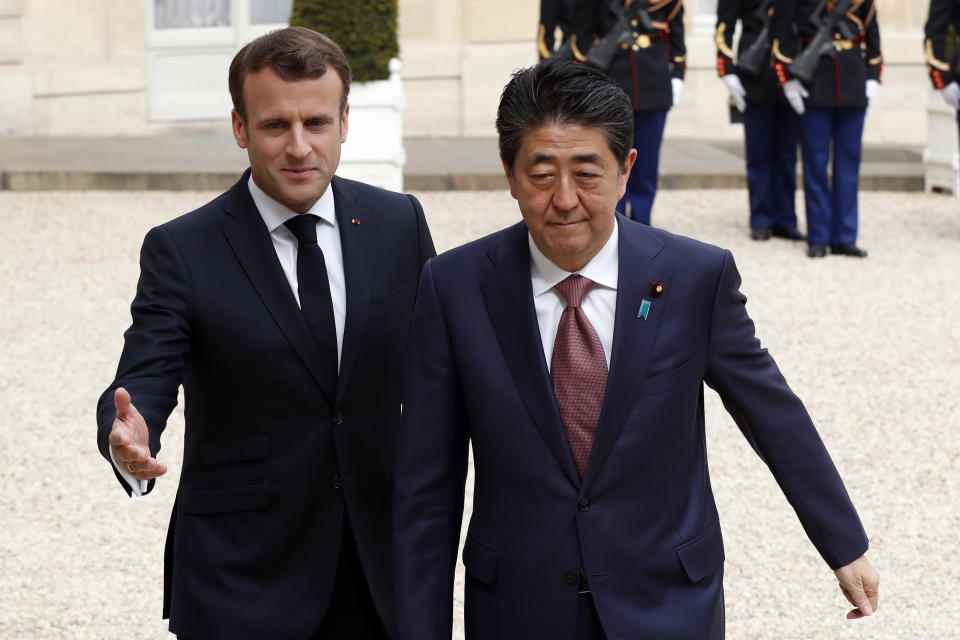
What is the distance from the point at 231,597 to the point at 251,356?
0.44 m

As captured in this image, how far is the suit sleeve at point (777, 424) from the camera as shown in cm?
268

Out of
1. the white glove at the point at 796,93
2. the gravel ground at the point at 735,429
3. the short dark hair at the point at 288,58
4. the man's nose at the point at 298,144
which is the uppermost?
the short dark hair at the point at 288,58

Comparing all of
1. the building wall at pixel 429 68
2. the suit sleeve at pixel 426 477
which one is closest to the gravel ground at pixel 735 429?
the suit sleeve at pixel 426 477

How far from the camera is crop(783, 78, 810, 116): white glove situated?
10.2 metres

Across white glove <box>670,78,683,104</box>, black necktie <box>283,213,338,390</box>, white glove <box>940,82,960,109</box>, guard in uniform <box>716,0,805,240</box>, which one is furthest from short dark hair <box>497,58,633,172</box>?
white glove <box>940,82,960,109</box>

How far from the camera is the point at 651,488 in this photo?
2650mm

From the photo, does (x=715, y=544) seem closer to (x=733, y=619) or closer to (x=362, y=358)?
(x=362, y=358)

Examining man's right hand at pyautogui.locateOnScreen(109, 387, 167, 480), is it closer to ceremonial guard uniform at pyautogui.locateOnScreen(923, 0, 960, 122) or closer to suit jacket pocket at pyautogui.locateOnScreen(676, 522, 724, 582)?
suit jacket pocket at pyautogui.locateOnScreen(676, 522, 724, 582)

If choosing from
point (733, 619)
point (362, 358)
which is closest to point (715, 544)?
point (362, 358)

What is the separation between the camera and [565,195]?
2.54 meters

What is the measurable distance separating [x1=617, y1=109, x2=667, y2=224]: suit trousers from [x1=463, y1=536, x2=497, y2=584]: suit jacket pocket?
780 centimetres

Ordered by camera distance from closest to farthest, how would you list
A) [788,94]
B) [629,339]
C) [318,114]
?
[629,339], [318,114], [788,94]

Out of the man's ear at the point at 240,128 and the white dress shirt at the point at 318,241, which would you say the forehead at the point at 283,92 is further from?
the white dress shirt at the point at 318,241

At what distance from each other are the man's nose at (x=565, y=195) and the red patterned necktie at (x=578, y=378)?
→ 0.20m
